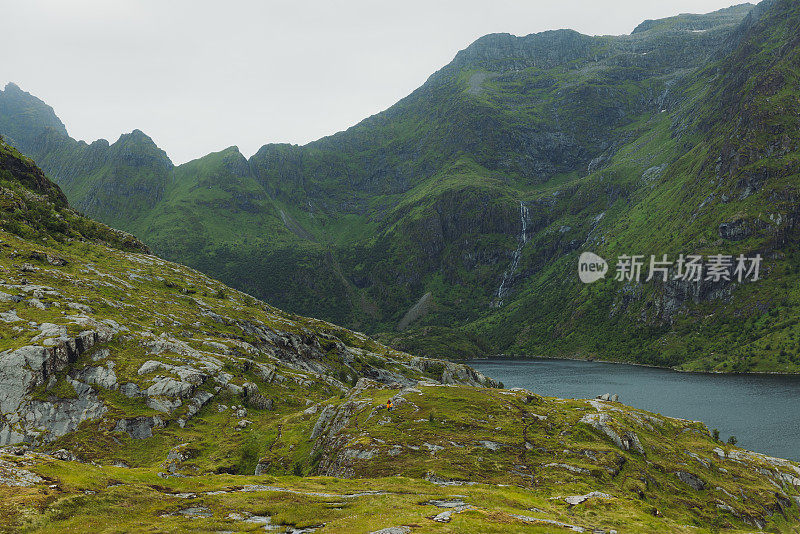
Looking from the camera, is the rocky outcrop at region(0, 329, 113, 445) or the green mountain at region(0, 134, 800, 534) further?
the rocky outcrop at region(0, 329, 113, 445)

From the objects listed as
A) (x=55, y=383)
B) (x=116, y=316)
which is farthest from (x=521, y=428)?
(x=116, y=316)

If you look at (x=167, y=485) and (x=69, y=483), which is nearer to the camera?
(x=69, y=483)

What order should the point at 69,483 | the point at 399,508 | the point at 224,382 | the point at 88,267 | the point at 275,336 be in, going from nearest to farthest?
the point at 69,483, the point at 399,508, the point at 224,382, the point at 88,267, the point at 275,336

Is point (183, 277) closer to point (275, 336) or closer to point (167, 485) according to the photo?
point (275, 336)

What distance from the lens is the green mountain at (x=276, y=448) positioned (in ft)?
96.1

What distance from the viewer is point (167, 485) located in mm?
33906

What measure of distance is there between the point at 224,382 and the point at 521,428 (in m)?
56.5

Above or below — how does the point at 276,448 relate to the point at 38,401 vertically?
below

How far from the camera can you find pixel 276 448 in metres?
62.4

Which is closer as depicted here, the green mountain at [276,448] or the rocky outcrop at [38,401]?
the green mountain at [276,448]

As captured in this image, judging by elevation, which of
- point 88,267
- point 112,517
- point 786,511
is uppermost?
point 88,267

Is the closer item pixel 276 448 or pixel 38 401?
pixel 38 401

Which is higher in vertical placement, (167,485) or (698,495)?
(167,485)

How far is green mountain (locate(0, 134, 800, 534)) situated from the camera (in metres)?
29.3
